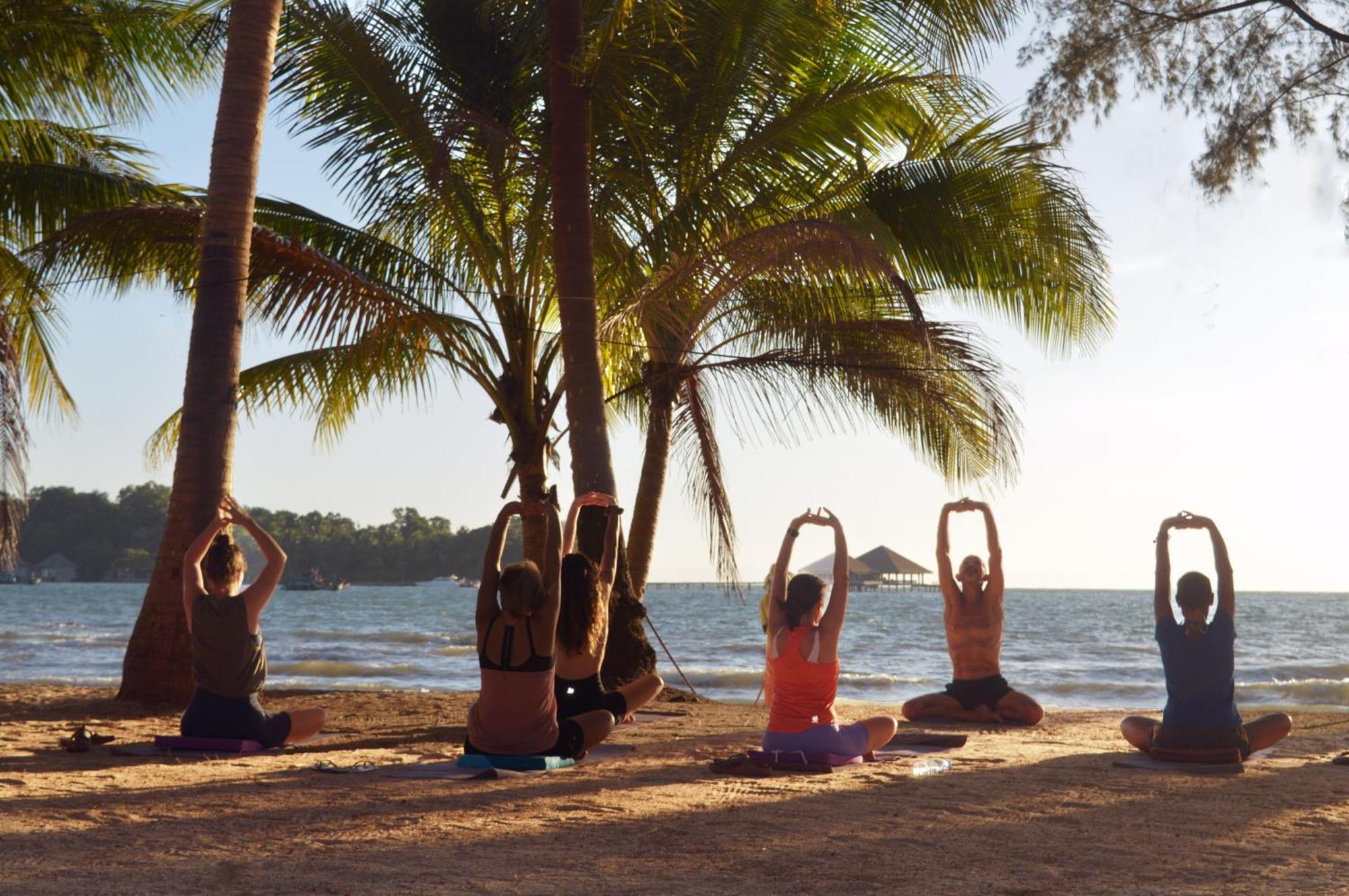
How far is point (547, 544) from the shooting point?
20.4ft

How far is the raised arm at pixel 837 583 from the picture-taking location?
607 centimetres

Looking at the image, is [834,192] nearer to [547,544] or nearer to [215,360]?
[215,360]

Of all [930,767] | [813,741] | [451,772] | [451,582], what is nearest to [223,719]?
[451,772]

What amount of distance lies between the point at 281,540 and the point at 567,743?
85.8 meters

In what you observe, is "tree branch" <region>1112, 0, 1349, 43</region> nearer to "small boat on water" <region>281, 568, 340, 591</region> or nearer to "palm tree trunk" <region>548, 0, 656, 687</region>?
"palm tree trunk" <region>548, 0, 656, 687</region>

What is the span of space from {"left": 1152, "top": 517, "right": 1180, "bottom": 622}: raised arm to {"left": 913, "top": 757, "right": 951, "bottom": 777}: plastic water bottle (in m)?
1.39

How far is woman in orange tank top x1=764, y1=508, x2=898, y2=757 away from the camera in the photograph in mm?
6215

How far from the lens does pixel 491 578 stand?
6086 millimetres

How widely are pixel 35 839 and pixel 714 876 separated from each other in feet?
7.91

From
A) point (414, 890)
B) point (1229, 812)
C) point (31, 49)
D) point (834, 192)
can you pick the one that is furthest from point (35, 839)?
point (31, 49)

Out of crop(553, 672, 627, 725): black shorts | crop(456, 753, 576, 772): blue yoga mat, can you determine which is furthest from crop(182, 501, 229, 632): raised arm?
crop(553, 672, 627, 725): black shorts

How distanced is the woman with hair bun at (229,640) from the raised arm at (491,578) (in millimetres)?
1191

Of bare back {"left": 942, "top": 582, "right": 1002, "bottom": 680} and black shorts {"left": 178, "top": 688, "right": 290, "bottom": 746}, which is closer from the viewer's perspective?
black shorts {"left": 178, "top": 688, "right": 290, "bottom": 746}

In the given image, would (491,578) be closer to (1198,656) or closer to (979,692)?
(1198,656)
